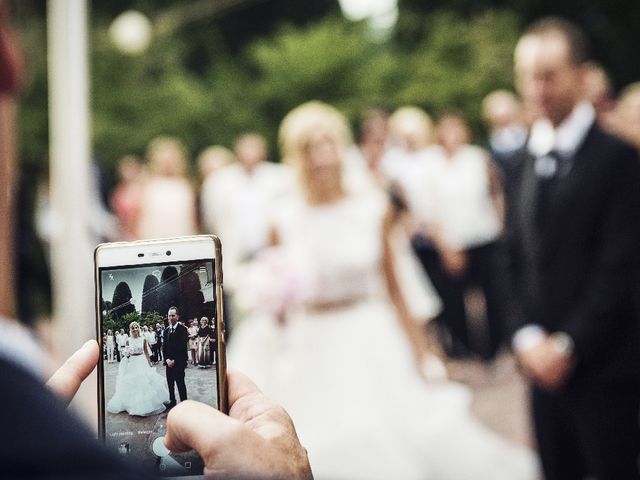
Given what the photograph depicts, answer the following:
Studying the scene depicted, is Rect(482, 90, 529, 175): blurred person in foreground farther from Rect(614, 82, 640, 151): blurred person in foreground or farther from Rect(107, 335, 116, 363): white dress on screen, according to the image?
Rect(107, 335, 116, 363): white dress on screen

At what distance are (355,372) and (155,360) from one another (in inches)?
154

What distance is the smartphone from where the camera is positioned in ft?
2.56

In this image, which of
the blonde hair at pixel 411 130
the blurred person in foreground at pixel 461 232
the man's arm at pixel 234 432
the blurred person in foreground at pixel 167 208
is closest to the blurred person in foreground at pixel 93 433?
the man's arm at pixel 234 432

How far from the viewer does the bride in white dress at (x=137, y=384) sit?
30.9 inches

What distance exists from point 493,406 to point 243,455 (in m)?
5.87

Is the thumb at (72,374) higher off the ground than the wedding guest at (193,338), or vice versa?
the wedding guest at (193,338)

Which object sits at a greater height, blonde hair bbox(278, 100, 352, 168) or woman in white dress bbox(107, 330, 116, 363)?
blonde hair bbox(278, 100, 352, 168)

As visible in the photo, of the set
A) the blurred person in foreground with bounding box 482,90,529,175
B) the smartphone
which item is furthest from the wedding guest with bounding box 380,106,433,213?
the smartphone

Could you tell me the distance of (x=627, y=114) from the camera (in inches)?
195

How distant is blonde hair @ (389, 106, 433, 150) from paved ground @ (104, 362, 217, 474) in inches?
290

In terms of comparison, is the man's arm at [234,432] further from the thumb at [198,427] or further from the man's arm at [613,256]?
the man's arm at [613,256]

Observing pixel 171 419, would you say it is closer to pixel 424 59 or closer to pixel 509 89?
pixel 509 89

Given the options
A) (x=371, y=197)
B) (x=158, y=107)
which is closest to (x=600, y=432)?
(x=371, y=197)

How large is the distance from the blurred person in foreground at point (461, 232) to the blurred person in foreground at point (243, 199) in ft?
4.37
